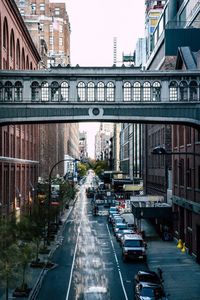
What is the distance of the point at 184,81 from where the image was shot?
3706cm

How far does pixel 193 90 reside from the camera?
37.3 meters

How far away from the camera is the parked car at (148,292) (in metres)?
27.2

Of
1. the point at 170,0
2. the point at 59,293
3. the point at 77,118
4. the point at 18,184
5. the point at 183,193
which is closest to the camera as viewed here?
the point at 59,293

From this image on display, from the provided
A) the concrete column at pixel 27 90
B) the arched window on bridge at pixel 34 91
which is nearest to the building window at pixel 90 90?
the arched window on bridge at pixel 34 91

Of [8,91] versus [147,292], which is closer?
[147,292]

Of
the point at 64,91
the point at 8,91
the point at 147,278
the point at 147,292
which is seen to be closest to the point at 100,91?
the point at 64,91

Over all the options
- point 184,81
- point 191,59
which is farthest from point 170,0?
point 184,81

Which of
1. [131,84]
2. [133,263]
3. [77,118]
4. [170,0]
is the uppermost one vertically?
[170,0]

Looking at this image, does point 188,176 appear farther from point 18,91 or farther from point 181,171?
point 18,91

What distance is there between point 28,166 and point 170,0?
28.8 meters

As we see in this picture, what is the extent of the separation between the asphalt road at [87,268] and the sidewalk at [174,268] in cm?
203

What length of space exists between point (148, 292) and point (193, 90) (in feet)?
49.9

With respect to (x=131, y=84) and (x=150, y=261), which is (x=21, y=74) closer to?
(x=131, y=84)

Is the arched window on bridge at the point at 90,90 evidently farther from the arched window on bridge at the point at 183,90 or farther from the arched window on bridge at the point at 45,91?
the arched window on bridge at the point at 183,90
